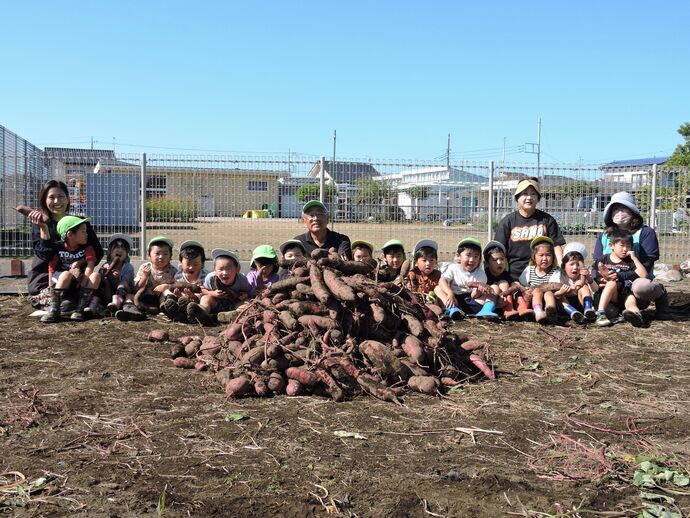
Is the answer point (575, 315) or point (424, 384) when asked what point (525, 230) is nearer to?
point (575, 315)

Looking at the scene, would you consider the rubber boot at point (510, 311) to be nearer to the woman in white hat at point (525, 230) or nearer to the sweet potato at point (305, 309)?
the woman in white hat at point (525, 230)

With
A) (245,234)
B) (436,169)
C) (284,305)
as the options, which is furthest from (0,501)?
(436,169)

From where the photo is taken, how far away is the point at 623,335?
23.6ft

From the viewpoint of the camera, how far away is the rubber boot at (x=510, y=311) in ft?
25.6

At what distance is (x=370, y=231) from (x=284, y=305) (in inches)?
293

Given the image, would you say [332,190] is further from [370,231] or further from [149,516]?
[149,516]

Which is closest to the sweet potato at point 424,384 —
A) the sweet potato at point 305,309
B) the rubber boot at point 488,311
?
the sweet potato at point 305,309

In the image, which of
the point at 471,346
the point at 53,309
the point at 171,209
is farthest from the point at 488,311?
the point at 171,209

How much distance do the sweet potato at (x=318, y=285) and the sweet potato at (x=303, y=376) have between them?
0.62 meters

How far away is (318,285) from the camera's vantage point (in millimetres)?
5352

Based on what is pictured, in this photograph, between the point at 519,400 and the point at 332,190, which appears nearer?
the point at 519,400

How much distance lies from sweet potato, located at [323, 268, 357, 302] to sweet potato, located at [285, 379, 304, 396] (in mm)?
757

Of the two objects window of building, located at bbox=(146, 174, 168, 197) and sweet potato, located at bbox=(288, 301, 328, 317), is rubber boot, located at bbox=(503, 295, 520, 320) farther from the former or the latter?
window of building, located at bbox=(146, 174, 168, 197)

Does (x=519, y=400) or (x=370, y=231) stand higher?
(x=370, y=231)
